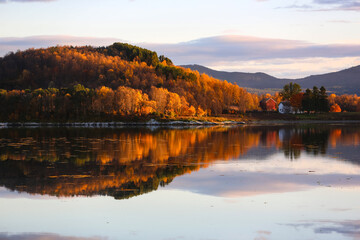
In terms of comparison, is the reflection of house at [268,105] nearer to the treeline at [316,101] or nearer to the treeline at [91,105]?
the treeline at [316,101]

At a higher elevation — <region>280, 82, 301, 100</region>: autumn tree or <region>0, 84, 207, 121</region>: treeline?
<region>280, 82, 301, 100</region>: autumn tree

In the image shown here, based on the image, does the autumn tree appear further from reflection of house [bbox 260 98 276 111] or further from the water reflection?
the water reflection

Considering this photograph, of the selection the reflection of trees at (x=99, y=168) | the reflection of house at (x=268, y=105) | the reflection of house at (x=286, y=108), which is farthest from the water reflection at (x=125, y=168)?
the reflection of house at (x=268, y=105)

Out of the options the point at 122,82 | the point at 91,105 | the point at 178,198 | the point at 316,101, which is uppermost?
the point at 122,82

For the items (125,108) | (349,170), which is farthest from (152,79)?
(349,170)

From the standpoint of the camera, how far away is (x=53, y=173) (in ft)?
74.1

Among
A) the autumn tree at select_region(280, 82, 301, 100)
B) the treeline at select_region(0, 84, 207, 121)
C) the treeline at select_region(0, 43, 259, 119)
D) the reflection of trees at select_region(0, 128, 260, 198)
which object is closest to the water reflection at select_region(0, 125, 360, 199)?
the reflection of trees at select_region(0, 128, 260, 198)

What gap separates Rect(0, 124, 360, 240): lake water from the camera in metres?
12.9

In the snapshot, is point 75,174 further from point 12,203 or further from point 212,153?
point 212,153

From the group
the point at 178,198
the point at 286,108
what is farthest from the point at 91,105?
the point at 178,198

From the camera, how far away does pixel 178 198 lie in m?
17.2

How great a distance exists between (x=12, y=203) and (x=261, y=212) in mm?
9192

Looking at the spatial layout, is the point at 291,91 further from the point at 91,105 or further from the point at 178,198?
the point at 178,198

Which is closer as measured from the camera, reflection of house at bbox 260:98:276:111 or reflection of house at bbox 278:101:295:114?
reflection of house at bbox 278:101:295:114
